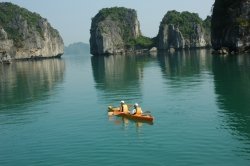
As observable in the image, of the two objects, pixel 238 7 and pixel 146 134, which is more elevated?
pixel 238 7

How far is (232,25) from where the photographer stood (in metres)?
122

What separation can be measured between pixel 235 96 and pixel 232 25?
7589 centimetres

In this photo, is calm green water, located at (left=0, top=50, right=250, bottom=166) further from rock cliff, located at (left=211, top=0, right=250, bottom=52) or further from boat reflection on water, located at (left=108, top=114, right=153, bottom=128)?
rock cliff, located at (left=211, top=0, right=250, bottom=52)

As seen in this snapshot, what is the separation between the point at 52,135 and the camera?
37562 millimetres

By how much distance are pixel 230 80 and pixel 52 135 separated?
114 ft

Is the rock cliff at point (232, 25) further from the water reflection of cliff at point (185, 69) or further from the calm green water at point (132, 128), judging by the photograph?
the calm green water at point (132, 128)

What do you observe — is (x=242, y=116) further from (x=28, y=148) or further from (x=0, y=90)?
(x=0, y=90)

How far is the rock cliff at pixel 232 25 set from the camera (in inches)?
4626

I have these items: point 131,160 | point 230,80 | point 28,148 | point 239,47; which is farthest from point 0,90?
point 239,47

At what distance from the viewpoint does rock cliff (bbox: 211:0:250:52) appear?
118m

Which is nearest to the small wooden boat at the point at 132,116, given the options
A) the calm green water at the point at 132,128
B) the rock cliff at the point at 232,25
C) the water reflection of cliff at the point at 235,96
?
the calm green water at the point at 132,128

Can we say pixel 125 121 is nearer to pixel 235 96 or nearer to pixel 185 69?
pixel 235 96

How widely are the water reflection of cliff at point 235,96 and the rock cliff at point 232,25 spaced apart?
41.6 meters

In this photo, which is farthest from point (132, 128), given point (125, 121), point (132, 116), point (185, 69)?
point (185, 69)
